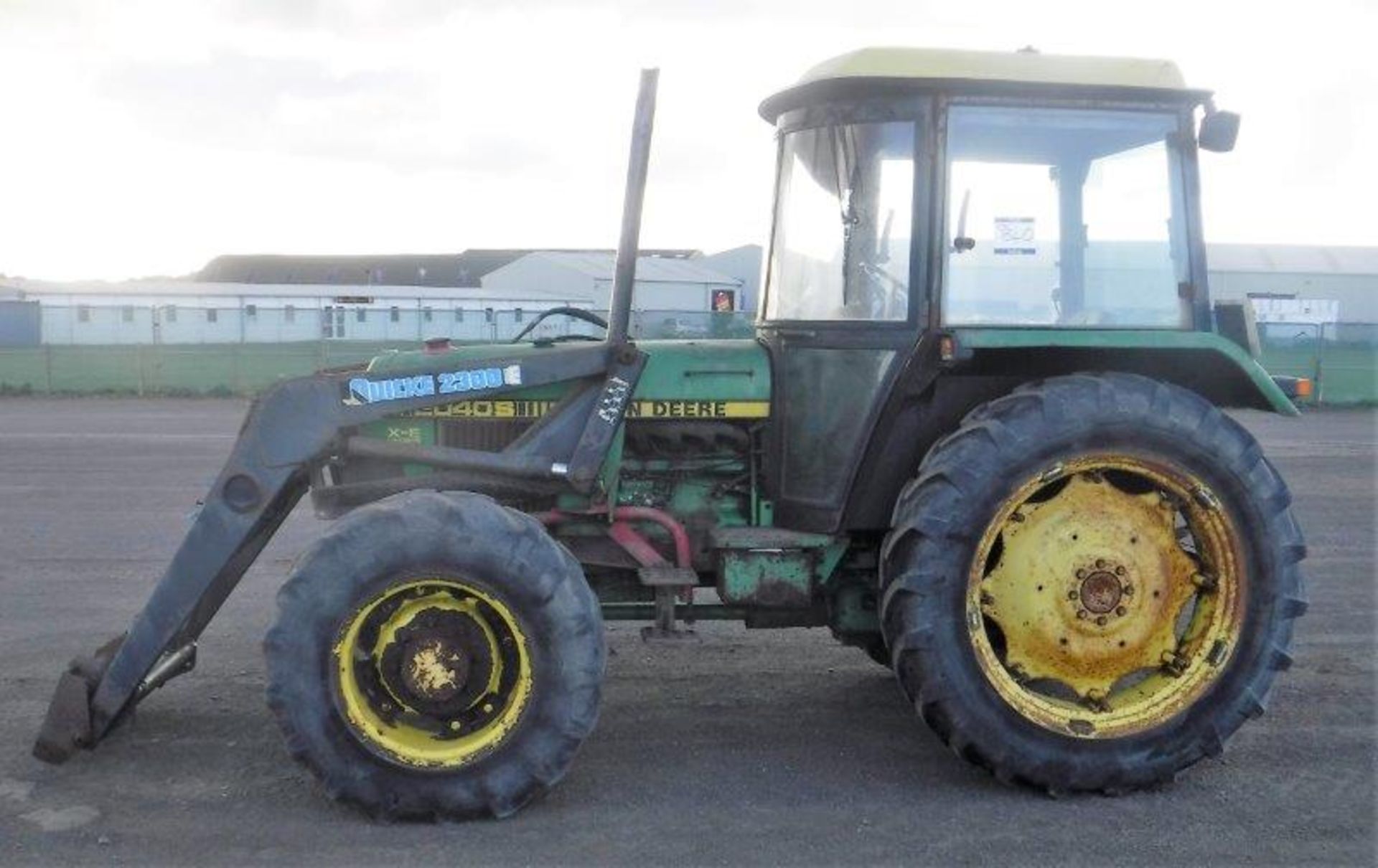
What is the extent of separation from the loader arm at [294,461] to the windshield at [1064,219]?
53.7 inches

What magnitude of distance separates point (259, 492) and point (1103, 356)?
3236 millimetres

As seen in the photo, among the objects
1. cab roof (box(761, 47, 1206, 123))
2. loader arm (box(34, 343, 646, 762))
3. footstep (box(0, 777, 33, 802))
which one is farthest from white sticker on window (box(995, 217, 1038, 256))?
footstep (box(0, 777, 33, 802))

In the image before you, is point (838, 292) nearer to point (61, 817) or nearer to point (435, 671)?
point (435, 671)

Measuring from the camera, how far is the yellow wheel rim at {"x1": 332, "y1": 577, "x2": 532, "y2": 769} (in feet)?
15.1

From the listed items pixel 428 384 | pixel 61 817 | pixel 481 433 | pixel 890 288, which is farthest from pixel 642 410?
pixel 61 817

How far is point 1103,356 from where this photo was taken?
5.17m

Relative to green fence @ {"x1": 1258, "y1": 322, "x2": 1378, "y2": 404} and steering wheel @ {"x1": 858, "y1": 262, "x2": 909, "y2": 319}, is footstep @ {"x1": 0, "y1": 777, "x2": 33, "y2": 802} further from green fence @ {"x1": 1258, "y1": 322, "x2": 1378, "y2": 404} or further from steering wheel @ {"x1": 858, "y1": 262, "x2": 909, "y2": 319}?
green fence @ {"x1": 1258, "y1": 322, "x2": 1378, "y2": 404}

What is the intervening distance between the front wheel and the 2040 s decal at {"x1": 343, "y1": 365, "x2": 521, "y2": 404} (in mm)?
1589

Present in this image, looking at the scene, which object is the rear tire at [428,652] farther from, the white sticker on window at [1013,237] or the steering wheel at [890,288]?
the white sticker on window at [1013,237]

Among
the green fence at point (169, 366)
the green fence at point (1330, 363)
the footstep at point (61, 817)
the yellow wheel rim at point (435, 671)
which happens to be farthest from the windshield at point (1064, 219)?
the green fence at point (169, 366)

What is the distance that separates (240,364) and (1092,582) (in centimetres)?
2957

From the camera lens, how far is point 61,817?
4605 millimetres

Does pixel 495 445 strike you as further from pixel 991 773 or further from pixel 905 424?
pixel 991 773

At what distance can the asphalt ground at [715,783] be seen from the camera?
173 inches
